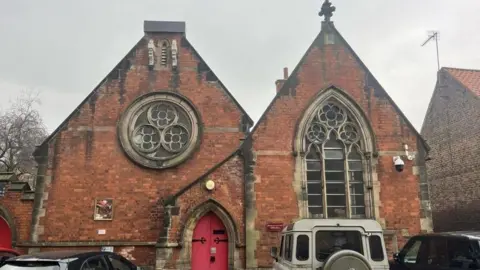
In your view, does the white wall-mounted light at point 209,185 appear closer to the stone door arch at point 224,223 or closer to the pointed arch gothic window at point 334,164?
the stone door arch at point 224,223

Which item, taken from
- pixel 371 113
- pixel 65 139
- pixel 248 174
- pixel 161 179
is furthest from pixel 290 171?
pixel 65 139

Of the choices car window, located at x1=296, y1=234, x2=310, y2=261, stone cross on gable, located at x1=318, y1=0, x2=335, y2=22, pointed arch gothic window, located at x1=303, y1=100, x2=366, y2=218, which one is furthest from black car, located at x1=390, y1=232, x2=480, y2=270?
stone cross on gable, located at x1=318, y1=0, x2=335, y2=22

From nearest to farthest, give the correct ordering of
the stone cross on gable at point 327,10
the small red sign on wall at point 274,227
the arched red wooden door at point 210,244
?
the small red sign on wall at point 274,227
the arched red wooden door at point 210,244
the stone cross on gable at point 327,10

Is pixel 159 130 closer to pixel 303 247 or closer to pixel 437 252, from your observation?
pixel 303 247

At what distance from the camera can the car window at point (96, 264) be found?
6.95 meters

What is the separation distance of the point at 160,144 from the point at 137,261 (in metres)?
4.04

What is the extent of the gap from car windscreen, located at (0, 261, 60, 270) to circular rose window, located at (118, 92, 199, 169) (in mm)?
7670

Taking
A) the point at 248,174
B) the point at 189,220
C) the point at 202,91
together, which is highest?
A: the point at 202,91

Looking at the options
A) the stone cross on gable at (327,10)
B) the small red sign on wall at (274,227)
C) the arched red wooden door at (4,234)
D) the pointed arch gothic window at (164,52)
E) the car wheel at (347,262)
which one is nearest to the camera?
the car wheel at (347,262)

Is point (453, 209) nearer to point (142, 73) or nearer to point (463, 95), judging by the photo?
point (463, 95)

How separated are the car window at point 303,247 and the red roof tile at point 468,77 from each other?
15.4 metres

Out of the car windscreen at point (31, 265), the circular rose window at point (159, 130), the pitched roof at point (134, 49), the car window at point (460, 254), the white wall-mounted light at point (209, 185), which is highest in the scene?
the pitched roof at point (134, 49)

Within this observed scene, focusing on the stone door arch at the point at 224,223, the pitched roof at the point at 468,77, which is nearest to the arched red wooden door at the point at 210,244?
the stone door arch at the point at 224,223

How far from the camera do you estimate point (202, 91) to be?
15.4 meters
